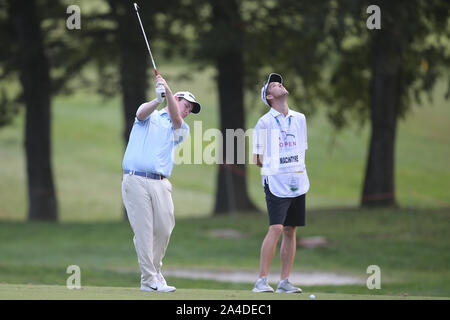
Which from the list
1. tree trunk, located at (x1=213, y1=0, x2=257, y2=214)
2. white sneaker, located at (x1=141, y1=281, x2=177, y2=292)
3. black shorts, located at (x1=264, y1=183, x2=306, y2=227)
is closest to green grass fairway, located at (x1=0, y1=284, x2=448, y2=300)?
white sneaker, located at (x1=141, y1=281, x2=177, y2=292)

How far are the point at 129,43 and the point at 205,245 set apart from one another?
6326 mm

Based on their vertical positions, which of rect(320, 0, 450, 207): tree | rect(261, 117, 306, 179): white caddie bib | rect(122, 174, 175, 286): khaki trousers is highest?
rect(320, 0, 450, 207): tree

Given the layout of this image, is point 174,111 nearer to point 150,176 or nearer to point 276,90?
point 150,176

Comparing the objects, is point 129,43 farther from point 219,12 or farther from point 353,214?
point 353,214

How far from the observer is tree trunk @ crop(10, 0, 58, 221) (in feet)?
84.3

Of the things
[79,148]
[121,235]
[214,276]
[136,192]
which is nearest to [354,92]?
[121,235]

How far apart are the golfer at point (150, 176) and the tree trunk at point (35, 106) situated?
17064mm

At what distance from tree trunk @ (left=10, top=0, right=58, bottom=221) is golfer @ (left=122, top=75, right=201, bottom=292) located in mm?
17064

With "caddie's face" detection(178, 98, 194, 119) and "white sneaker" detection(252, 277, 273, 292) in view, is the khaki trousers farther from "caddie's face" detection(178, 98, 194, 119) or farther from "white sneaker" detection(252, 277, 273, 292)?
"white sneaker" detection(252, 277, 273, 292)

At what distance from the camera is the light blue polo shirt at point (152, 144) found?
9305 millimetres

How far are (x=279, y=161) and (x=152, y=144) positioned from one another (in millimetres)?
1320

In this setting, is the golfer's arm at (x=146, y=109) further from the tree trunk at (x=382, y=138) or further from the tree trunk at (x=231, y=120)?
the tree trunk at (x=231, y=120)

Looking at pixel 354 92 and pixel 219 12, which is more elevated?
pixel 219 12

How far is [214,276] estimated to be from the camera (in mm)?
16766
